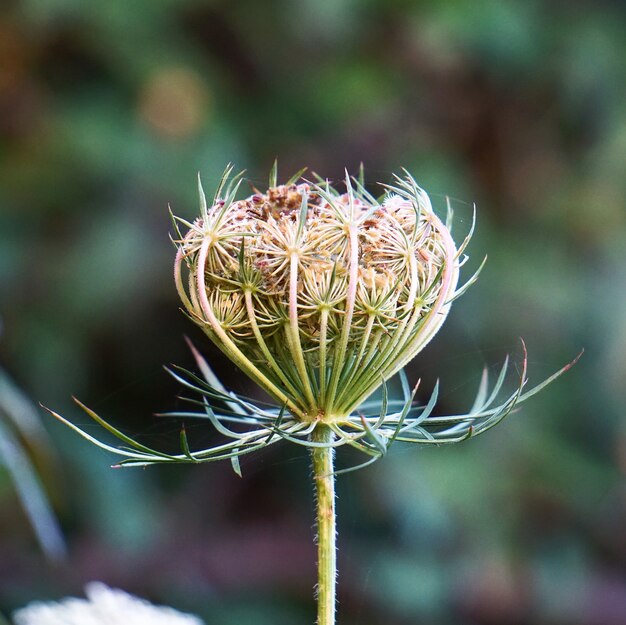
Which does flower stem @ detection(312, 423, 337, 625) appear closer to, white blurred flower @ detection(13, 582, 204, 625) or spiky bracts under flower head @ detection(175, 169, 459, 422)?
spiky bracts under flower head @ detection(175, 169, 459, 422)

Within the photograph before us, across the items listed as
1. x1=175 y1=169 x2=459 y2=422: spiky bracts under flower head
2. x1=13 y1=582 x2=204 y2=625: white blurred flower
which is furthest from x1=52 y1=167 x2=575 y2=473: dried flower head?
x1=13 y1=582 x2=204 y2=625: white blurred flower

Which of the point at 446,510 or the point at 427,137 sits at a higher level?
the point at 427,137

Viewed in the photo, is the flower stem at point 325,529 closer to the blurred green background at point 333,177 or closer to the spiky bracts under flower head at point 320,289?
the spiky bracts under flower head at point 320,289

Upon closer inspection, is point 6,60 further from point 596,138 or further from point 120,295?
point 596,138

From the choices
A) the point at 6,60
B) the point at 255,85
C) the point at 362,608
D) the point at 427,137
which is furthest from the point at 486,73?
the point at 362,608

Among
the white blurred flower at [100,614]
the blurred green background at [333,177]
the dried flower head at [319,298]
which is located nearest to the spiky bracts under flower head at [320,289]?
the dried flower head at [319,298]

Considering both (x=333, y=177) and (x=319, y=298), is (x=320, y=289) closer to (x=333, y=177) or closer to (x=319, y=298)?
(x=319, y=298)

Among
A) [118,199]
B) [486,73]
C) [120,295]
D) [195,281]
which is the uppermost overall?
[486,73]
